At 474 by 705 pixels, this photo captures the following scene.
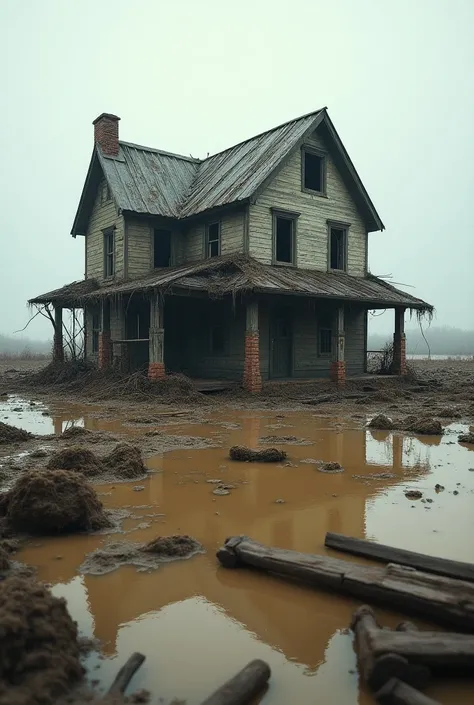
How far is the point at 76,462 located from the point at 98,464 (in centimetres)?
36

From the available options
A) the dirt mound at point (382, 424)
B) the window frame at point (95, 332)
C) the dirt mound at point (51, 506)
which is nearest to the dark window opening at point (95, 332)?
the window frame at point (95, 332)

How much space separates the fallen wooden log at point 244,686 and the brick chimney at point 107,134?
23.4 meters

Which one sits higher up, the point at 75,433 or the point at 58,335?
the point at 58,335

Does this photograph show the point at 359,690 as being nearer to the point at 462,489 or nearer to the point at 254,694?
the point at 254,694

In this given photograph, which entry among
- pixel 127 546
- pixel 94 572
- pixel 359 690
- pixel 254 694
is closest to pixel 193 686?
pixel 254 694

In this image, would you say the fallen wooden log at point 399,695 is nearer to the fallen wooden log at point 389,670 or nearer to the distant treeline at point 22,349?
the fallen wooden log at point 389,670

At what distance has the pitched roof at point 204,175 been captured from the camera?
21062mm

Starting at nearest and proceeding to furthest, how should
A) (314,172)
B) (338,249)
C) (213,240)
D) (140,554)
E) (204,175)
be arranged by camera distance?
(140,554) → (213,240) → (314,172) → (338,249) → (204,175)

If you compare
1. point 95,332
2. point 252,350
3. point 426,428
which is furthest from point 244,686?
point 95,332

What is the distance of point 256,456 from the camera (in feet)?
28.7

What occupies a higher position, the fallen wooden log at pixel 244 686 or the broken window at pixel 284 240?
the broken window at pixel 284 240

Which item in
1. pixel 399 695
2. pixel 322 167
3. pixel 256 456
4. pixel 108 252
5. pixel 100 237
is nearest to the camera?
pixel 399 695

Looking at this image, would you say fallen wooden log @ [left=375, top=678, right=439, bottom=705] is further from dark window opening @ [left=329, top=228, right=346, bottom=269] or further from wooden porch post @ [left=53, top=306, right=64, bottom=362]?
wooden porch post @ [left=53, top=306, right=64, bottom=362]

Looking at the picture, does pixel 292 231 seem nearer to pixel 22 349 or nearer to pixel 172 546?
pixel 172 546
